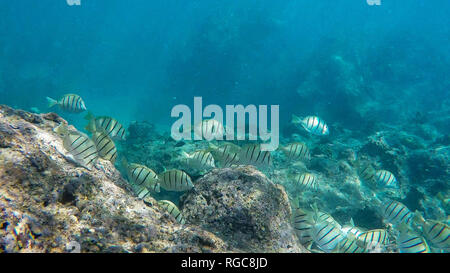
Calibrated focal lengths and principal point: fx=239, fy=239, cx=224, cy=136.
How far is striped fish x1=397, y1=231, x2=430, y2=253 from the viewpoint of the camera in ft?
9.79

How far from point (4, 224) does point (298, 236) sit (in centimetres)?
303

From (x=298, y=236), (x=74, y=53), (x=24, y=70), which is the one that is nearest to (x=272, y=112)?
(x=298, y=236)

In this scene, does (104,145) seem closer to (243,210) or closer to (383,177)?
(243,210)

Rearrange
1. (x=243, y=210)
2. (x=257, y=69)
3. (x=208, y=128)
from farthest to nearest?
(x=257, y=69) < (x=208, y=128) < (x=243, y=210)

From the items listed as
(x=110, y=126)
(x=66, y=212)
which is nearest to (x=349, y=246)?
(x=66, y=212)

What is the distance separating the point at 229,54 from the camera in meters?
29.8

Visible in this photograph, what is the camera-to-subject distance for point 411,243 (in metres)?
3.00

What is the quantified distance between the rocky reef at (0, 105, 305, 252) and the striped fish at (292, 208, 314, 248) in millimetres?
169

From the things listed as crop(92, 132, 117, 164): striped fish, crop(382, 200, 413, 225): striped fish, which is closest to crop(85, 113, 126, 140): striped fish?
crop(92, 132, 117, 164): striped fish

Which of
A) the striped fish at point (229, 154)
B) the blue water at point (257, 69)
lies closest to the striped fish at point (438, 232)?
the striped fish at point (229, 154)

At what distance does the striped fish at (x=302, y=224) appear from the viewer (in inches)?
122

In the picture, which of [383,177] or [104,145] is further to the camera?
[383,177]

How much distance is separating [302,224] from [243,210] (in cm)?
97

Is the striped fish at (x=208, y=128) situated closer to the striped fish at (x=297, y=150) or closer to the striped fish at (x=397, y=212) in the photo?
the striped fish at (x=297, y=150)
